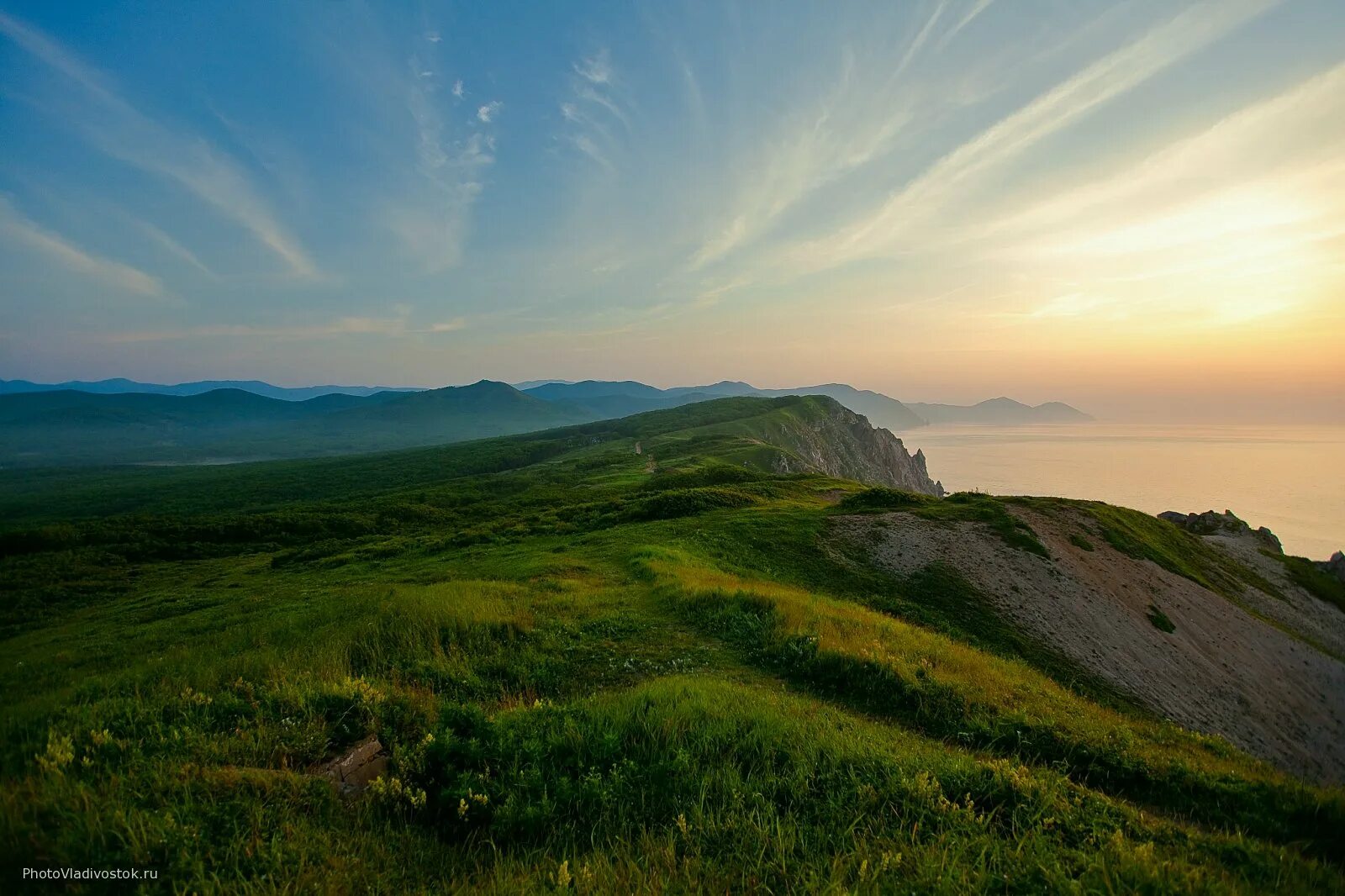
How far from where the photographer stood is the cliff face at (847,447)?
128 m

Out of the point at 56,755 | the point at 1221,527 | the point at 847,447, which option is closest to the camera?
the point at 56,755

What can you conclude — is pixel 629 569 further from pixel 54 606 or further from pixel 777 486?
pixel 54 606

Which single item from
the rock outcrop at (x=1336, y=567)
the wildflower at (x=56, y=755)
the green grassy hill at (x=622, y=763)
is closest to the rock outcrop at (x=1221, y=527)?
the rock outcrop at (x=1336, y=567)

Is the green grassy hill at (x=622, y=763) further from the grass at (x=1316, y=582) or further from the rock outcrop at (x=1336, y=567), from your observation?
the rock outcrop at (x=1336, y=567)

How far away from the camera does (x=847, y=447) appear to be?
141000 mm

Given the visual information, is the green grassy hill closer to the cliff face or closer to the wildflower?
the wildflower

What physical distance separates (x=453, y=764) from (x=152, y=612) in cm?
2997

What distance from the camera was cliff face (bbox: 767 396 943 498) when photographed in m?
128

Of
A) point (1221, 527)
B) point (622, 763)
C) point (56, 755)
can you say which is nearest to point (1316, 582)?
point (1221, 527)

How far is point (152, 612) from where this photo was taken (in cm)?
2438

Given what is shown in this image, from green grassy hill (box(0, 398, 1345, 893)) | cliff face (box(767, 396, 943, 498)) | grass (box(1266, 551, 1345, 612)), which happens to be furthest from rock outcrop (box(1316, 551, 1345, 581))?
cliff face (box(767, 396, 943, 498))

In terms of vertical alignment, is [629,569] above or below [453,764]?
below

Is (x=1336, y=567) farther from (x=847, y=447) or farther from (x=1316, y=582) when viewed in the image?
(x=847, y=447)

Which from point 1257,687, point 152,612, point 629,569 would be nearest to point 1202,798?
point 629,569
